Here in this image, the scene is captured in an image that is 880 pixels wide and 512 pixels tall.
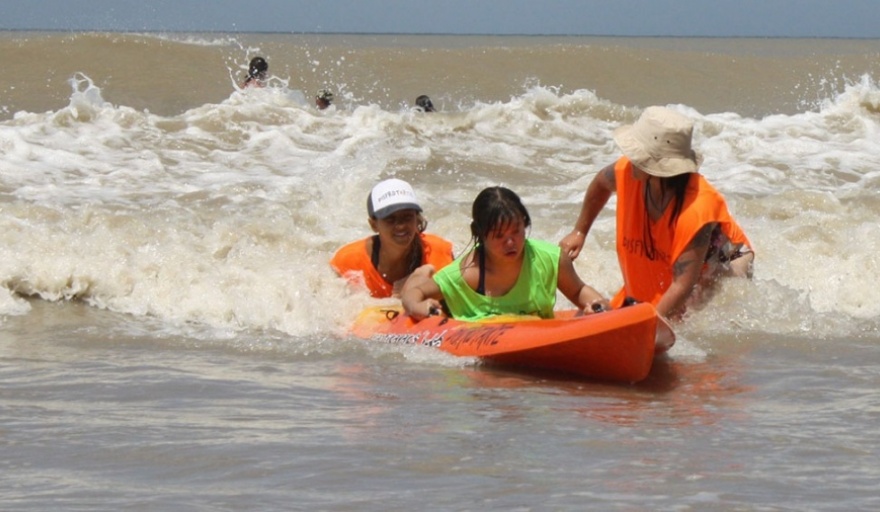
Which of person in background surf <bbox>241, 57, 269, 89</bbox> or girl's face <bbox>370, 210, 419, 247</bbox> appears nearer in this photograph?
girl's face <bbox>370, 210, 419, 247</bbox>

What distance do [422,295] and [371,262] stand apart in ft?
2.69

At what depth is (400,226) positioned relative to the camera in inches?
245

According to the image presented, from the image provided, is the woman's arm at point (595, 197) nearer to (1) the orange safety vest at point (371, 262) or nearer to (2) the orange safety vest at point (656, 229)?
(2) the orange safety vest at point (656, 229)

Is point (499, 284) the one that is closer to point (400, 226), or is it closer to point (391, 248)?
point (400, 226)

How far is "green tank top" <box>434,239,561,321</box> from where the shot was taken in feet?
18.7

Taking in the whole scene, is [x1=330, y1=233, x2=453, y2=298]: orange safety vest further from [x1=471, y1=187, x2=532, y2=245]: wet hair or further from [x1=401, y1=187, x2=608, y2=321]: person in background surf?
[x1=471, y1=187, x2=532, y2=245]: wet hair

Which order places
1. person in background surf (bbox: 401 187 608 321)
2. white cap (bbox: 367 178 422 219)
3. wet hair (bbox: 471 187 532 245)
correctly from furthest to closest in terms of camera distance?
white cap (bbox: 367 178 422 219) < person in background surf (bbox: 401 187 608 321) < wet hair (bbox: 471 187 532 245)

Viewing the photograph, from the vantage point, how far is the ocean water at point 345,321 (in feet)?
12.2

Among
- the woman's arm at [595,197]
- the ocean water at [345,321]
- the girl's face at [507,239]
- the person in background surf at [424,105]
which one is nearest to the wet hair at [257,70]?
the ocean water at [345,321]

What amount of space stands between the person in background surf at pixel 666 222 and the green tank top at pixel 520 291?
0.17m

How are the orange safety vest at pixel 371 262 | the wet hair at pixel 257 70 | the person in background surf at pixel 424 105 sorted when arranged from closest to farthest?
the orange safety vest at pixel 371 262 < the person in background surf at pixel 424 105 < the wet hair at pixel 257 70

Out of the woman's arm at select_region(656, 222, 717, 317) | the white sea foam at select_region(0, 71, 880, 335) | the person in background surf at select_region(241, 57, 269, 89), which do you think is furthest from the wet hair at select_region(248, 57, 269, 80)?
the woman's arm at select_region(656, 222, 717, 317)

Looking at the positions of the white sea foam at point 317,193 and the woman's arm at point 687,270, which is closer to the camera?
the woman's arm at point 687,270

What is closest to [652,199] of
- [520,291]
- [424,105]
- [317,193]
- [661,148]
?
[661,148]
